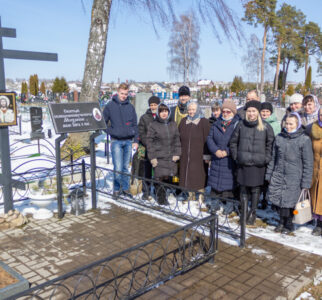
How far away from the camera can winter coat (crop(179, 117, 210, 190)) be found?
5.23m

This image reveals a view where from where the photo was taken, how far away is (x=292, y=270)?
3.60m

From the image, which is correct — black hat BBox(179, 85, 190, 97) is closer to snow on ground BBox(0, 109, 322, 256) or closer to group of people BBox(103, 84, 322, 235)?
group of people BBox(103, 84, 322, 235)

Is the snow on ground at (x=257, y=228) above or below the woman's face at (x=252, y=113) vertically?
below

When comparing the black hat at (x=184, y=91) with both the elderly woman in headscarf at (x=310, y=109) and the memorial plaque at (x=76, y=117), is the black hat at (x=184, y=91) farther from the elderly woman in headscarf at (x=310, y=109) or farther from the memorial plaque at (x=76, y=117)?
the elderly woman in headscarf at (x=310, y=109)

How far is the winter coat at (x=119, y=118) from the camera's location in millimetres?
5559

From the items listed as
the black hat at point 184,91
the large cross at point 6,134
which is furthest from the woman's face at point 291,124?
the large cross at point 6,134

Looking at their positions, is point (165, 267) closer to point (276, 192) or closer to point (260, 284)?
point (260, 284)

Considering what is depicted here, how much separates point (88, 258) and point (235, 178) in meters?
2.35

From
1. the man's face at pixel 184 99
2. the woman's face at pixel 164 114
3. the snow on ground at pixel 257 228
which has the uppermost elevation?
the man's face at pixel 184 99

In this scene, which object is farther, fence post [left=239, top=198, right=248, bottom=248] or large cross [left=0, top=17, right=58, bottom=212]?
large cross [left=0, top=17, right=58, bottom=212]

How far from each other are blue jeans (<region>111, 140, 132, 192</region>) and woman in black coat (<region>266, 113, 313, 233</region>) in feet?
7.73

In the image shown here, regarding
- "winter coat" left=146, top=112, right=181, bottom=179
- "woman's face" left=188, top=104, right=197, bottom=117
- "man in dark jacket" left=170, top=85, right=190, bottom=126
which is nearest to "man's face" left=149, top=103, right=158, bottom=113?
"man in dark jacket" left=170, top=85, right=190, bottom=126

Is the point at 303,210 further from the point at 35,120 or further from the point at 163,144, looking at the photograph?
the point at 35,120

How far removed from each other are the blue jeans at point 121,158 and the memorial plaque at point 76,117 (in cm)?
57
